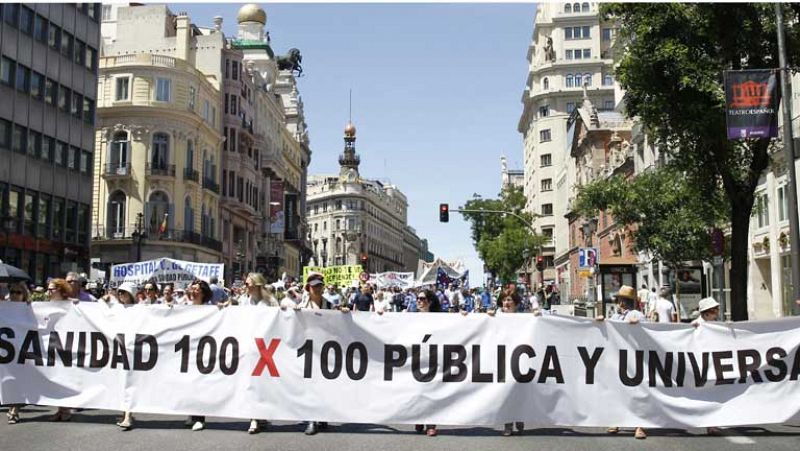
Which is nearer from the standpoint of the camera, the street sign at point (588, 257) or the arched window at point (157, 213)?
the street sign at point (588, 257)

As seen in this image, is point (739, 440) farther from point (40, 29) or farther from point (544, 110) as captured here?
point (544, 110)

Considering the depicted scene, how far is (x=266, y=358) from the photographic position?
9.65m

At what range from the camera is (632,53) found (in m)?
17.2

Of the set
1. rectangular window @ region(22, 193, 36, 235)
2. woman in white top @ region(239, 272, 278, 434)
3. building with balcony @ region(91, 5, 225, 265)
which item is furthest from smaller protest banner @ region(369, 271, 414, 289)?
woman in white top @ region(239, 272, 278, 434)

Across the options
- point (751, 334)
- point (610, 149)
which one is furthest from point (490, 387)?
point (610, 149)

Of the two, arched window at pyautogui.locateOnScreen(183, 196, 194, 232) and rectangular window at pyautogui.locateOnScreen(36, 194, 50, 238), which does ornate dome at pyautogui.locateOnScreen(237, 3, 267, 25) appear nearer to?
arched window at pyautogui.locateOnScreen(183, 196, 194, 232)

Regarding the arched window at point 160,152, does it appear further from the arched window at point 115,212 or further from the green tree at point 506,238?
the green tree at point 506,238

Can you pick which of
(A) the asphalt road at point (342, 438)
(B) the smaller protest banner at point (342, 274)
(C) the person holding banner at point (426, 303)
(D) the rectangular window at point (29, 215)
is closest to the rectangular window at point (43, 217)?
(D) the rectangular window at point (29, 215)

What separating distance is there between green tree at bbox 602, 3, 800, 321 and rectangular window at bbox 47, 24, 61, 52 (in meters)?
33.0

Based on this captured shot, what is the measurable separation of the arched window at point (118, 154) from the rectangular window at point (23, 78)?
13072 mm

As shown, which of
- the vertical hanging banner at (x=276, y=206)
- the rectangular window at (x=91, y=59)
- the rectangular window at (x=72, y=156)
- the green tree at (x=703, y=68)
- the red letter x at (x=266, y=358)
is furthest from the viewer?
the vertical hanging banner at (x=276, y=206)

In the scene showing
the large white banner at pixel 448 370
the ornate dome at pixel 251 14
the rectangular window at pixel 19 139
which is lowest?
the large white banner at pixel 448 370

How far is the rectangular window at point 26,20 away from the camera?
38938mm

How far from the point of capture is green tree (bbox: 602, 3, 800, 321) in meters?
16.6
